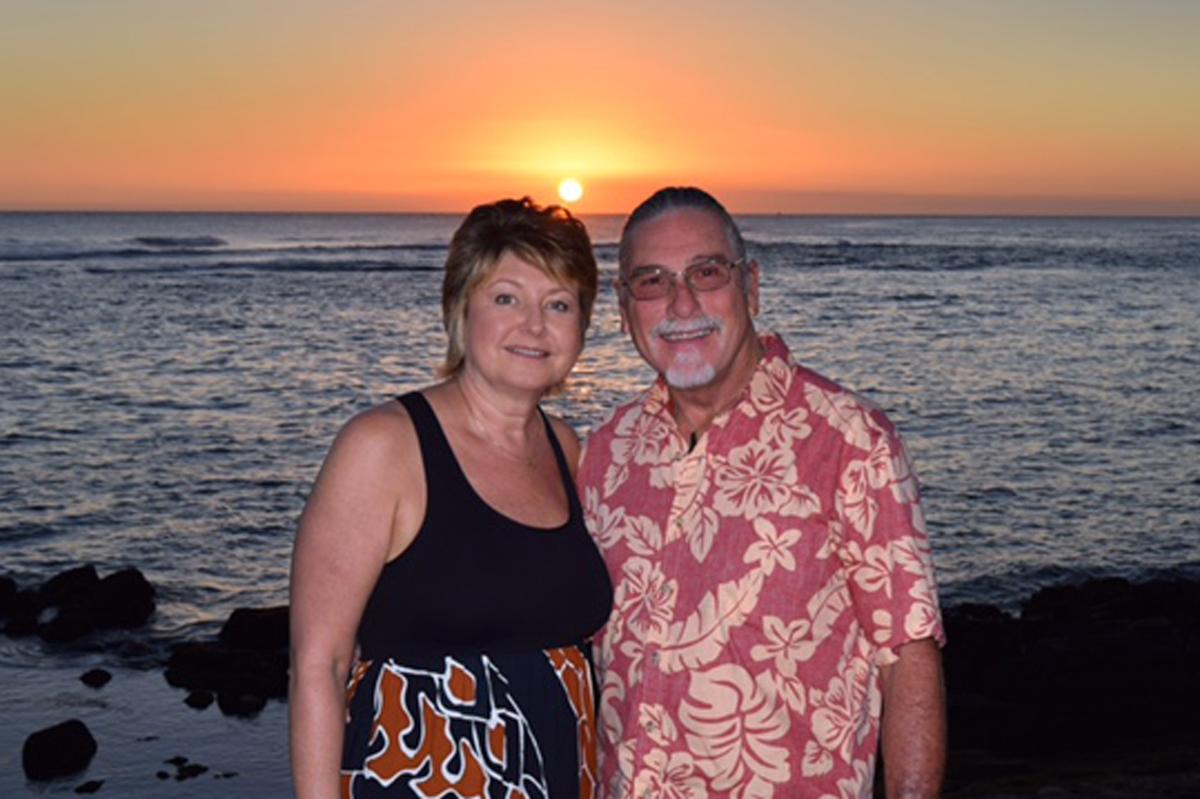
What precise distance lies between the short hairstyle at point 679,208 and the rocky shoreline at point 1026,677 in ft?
15.8

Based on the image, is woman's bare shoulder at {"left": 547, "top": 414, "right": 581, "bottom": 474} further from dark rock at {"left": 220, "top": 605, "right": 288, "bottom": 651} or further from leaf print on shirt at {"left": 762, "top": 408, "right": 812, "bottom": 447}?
dark rock at {"left": 220, "top": 605, "right": 288, "bottom": 651}

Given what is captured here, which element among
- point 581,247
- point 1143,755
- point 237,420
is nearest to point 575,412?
Answer: point 237,420

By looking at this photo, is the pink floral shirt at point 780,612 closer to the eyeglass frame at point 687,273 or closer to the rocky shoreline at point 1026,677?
the eyeglass frame at point 687,273

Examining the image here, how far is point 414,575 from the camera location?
316 centimetres

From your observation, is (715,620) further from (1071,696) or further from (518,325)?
(1071,696)

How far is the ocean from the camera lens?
12.7 meters

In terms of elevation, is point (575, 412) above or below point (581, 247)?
below

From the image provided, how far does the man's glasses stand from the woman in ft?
0.55

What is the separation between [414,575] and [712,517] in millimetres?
751

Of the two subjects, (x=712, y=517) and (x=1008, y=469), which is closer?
(x=712, y=517)

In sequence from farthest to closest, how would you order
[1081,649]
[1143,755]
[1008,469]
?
[1008,469], [1081,649], [1143,755]

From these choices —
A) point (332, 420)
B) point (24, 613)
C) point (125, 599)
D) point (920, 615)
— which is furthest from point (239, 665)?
point (332, 420)

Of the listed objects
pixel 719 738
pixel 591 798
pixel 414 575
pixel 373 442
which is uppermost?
pixel 373 442

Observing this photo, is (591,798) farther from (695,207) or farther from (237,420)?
(237,420)
